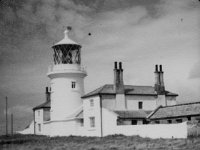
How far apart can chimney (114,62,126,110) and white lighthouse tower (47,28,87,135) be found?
4770mm

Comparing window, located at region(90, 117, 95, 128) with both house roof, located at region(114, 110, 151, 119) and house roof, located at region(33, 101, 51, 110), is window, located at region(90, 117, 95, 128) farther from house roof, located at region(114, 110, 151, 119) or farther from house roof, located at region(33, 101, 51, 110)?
house roof, located at region(33, 101, 51, 110)

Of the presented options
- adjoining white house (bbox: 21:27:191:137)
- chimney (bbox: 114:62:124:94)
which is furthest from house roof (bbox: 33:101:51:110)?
chimney (bbox: 114:62:124:94)

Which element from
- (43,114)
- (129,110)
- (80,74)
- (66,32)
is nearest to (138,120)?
(129,110)

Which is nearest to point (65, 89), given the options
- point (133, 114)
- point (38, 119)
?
point (133, 114)

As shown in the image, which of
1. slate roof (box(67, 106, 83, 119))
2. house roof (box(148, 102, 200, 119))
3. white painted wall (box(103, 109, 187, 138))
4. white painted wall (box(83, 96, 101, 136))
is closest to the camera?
white painted wall (box(103, 109, 187, 138))

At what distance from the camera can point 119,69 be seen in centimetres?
4388

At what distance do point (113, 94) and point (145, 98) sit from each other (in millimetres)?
4182

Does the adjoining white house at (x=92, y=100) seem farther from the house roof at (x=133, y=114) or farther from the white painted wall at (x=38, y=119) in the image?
the white painted wall at (x=38, y=119)

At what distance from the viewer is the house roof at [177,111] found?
37.0 m

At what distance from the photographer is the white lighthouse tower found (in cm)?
4597

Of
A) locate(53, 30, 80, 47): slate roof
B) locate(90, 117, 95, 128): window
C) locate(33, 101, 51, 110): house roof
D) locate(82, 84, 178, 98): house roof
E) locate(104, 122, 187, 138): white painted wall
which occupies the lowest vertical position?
locate(104, 122, 187, 138): white painted wall

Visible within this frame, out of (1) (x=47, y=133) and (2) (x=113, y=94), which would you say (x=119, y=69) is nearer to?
(2) (x=113, y=94)

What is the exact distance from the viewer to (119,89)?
142 ft

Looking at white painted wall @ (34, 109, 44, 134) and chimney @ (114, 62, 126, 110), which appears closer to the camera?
chimney @ (114, 62, 126, 110)
